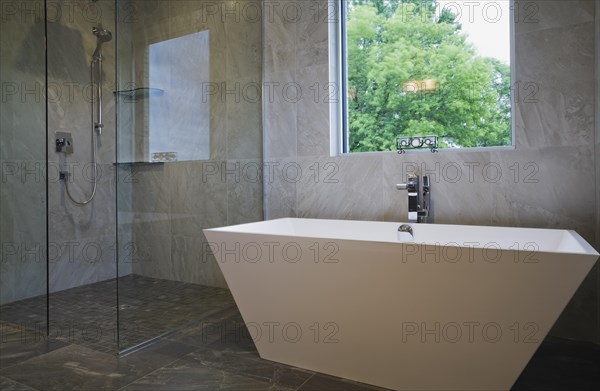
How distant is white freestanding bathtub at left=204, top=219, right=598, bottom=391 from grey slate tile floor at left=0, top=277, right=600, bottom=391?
0.17 meters

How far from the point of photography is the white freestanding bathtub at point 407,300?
1.33 m

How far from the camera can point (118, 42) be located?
2.22 meters

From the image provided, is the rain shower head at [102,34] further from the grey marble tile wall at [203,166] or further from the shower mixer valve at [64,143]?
the shower mixer valve at [64,143]

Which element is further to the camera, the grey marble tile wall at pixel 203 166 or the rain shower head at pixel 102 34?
the rain shower head at pixel 102 34

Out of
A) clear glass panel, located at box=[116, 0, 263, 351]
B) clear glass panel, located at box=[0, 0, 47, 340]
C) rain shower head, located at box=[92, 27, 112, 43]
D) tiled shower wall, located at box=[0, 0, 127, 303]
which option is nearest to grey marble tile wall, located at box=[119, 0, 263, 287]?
clear glass panel, located at box=[116, 0, 263, 351]

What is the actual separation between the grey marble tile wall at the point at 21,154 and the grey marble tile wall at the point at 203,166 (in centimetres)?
96

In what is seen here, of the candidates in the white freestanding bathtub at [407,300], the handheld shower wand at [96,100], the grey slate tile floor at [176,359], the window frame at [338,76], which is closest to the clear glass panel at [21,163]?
the grey slate tile floor at [176,359]

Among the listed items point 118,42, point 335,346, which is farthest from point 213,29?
point 335,346

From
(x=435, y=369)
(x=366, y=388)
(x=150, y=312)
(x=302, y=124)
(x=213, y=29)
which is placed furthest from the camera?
(x=302, y=124)


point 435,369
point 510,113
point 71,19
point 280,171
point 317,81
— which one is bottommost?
point 435,369

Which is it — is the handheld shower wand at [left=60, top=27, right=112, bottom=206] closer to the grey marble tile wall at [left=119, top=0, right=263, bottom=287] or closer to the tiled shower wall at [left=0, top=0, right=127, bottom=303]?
the tiled shower wall at [left=0, top=0, right=127, bottom=303]

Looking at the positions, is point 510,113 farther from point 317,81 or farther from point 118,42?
point 118,42

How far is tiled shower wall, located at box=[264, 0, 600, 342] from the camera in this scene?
6.77 ft

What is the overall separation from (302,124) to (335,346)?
5.36 feet
